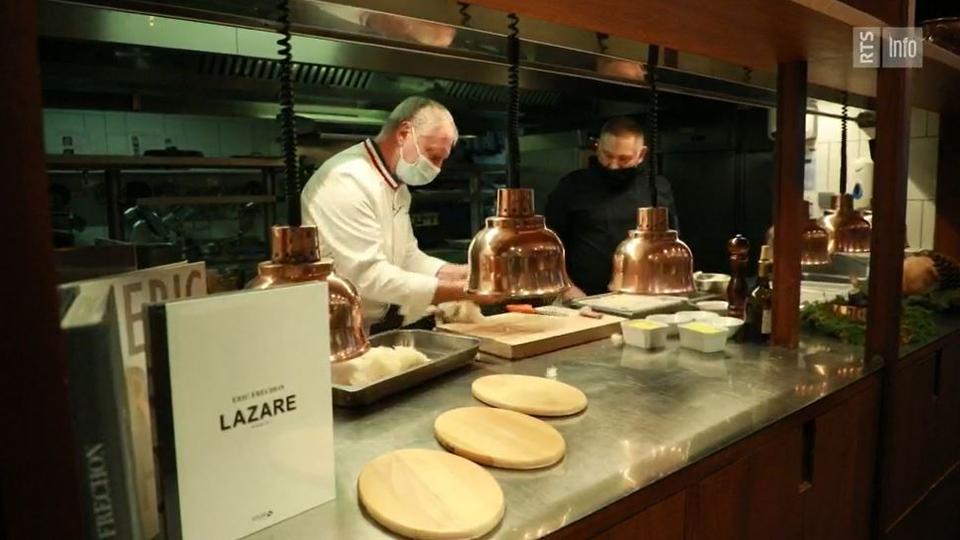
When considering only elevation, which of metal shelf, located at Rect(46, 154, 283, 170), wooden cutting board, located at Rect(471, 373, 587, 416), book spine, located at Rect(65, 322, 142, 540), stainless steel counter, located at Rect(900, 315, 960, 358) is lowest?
stainless steel counter, located at Rect(900, 315, 960, 358)

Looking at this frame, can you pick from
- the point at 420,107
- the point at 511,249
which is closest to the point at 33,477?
the point at 511,249

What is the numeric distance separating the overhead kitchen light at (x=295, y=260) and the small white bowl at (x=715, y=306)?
159 cm

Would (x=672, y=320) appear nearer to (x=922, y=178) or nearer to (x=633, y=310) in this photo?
(x=633, y=310)

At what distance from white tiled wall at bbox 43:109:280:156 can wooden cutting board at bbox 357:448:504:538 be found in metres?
3.11

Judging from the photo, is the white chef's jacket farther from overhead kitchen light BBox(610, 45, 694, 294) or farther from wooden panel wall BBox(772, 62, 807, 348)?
wooden panel wall BBox(772, 62, 807, 348)

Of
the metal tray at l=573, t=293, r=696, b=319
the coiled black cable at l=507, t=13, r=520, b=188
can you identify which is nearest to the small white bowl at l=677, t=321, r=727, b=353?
the metal tray at l=573, t=293, r=696, b=319

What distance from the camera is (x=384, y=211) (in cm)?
269

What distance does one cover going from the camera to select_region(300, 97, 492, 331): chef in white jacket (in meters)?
2.44

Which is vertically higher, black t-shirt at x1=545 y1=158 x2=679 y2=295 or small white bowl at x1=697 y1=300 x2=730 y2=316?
black t-shirt at x1=545 y1=158 x2=679 y2=295

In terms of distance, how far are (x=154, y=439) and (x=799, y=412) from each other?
4.15ft

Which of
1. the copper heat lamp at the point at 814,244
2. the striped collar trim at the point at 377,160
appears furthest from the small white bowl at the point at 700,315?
the striped collar trim at the point at 377,160

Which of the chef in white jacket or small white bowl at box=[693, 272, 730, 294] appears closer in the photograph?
the chef in white jacket

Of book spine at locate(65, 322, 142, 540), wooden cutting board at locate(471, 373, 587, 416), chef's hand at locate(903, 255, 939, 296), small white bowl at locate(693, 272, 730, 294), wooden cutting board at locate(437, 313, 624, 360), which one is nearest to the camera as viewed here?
book spine at locate(65, 322, 142, 540)

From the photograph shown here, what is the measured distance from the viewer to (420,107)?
8.68 feet
